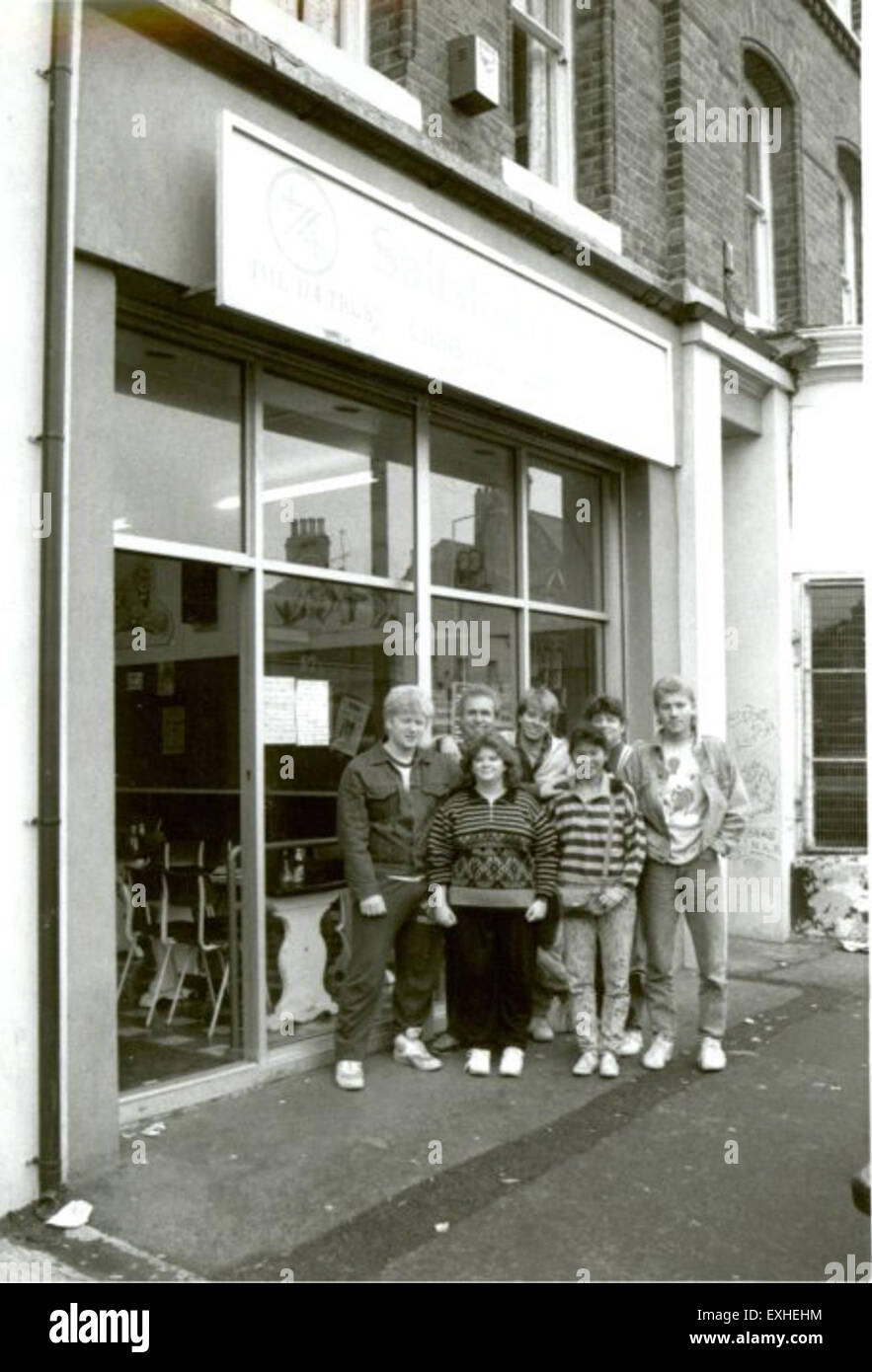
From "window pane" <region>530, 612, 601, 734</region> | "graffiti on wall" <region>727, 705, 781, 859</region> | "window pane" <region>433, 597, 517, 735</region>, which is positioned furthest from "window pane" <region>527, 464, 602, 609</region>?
"graffiti on wall" <region>727, 705, 781, 859</region>

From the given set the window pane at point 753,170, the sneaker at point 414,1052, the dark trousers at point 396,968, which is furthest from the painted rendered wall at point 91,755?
the window pane at point 753,170

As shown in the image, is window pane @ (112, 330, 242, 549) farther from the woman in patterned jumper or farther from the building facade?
the woman in patterned jumper

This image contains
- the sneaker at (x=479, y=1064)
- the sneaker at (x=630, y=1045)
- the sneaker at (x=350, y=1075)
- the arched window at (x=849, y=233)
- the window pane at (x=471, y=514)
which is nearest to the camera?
the sneaker at (x=350, y=1075)

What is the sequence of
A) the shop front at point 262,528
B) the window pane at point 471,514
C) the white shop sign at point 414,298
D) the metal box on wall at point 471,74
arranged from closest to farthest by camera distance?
the shop front at point 262,528, the white shop sign at point 414,298, the metal box on wall at point 471,74, the window pane at point 471,514

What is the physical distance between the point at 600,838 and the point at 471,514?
8.38 feet

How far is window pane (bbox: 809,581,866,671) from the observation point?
10336 mm

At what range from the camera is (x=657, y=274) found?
9.09m

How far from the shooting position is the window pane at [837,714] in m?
10.2

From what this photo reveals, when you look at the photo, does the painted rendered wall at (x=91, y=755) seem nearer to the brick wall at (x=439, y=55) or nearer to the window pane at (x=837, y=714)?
the brick wall at (x=439, y=55)

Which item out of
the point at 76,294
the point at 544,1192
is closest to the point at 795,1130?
the point at 544,1192

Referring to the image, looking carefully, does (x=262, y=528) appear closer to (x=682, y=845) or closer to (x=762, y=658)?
(x=682, y=845)

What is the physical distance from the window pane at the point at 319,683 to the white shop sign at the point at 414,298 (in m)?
1.33

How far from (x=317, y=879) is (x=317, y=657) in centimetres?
122

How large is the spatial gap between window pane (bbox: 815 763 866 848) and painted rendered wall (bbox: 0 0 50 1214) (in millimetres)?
7470
